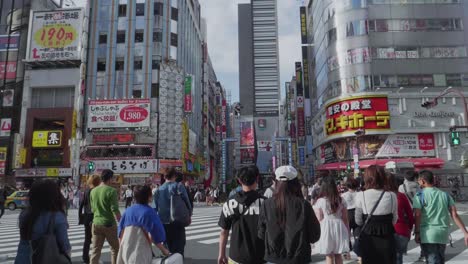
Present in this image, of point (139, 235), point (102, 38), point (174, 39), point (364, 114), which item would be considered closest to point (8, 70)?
point (102, 38)

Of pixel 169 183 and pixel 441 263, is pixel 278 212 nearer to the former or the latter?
pixel 441 263

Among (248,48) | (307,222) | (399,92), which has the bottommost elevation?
(307,222)

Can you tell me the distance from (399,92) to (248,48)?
107 meters

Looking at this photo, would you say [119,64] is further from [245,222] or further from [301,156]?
[245,222]

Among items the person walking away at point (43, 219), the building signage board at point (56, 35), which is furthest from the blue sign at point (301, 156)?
the person walking away at point (43, 219)

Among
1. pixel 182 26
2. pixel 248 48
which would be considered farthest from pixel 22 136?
pixel 248 48

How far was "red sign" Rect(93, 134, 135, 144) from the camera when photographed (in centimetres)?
3628

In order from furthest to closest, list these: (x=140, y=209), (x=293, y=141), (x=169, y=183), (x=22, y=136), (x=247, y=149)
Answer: (x=247, y=149)
(x=293, y=141)
(x=22, y=136)
(x=169, y=183)
(x=140, y=209)

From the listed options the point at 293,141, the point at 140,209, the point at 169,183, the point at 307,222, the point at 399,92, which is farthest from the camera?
the point at 293,141

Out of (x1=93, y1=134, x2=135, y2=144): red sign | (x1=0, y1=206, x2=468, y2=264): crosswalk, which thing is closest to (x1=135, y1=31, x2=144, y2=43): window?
(x1=93, y1=134, x2=135, y2=144): red sign

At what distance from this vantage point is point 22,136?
125 ft

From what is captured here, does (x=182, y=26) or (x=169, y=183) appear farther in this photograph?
(x=182, y=26)

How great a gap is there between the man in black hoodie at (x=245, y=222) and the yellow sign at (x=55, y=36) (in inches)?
1563

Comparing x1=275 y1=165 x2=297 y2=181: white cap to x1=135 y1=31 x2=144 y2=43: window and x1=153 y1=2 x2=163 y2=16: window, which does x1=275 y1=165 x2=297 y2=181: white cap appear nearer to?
x1=135 y1=31 x2=144 y2=43: window
